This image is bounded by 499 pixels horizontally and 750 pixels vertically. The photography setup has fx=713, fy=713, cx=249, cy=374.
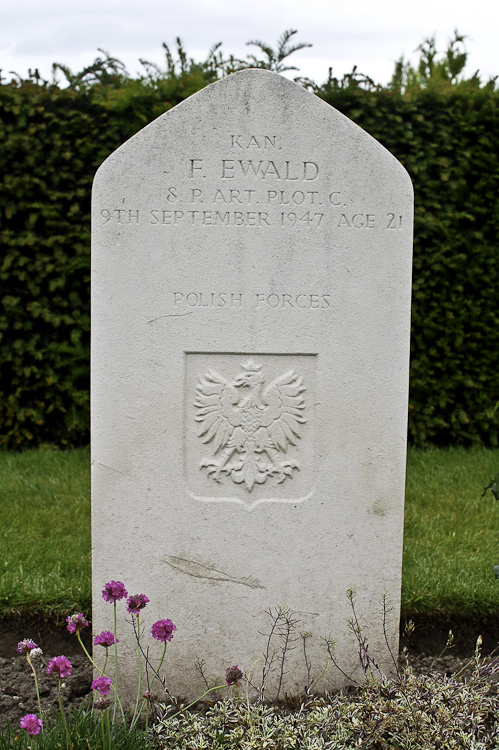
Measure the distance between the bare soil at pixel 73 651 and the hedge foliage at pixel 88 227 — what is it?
7.91ft

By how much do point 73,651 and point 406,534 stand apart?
6.26 feet

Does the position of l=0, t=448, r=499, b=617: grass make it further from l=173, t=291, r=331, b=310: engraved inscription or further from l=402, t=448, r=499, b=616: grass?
l=173, t=291, r=331, b=310: engraved inscription

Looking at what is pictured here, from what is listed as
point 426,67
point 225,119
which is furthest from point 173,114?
point 426,67

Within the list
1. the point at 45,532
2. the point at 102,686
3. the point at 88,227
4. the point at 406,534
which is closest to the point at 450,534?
the point at 406,534

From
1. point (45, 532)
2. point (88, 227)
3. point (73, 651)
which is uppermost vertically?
point (88, 227)

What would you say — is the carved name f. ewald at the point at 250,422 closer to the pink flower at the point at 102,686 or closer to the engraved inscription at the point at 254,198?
the engraved inscription at the point at 254,198

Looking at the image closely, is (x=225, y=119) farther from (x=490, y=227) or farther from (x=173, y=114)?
(x=490, y=227)

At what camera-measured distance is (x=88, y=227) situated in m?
5.32

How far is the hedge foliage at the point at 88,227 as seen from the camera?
17.1 ft

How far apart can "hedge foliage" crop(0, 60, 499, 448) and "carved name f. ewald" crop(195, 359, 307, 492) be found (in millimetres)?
2875

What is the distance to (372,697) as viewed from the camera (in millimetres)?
2445

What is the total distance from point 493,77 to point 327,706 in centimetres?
475

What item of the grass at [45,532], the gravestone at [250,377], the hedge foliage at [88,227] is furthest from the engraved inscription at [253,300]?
the hedge foliage at [88,227]

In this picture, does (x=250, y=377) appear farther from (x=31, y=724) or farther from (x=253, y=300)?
(x=31, y=724)
